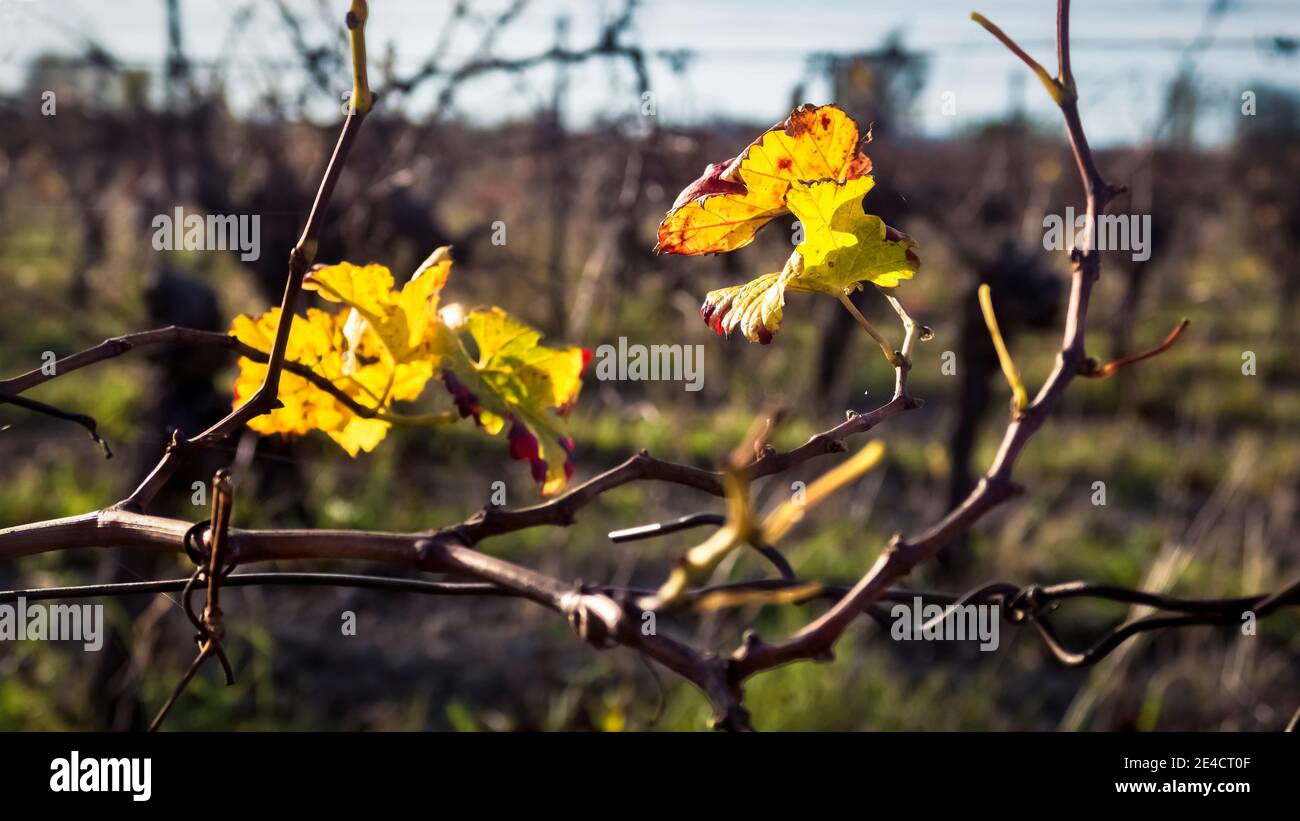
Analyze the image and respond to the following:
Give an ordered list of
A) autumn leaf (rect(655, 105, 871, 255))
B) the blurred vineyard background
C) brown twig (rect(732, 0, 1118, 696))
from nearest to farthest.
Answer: brown twig (rect(732, 0, 1118, 696)) → autumn leaf (rect(655, 105, 871, 255)) → the blurred vineyard background

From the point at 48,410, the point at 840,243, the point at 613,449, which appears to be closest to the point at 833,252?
the point at 840,243

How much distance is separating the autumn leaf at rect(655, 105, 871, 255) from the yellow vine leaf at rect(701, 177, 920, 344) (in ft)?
0.04

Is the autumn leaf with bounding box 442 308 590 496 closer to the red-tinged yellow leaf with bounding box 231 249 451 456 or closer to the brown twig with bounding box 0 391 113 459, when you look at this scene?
the red-tinged yellow leaf with bounding box 231 249 451 456

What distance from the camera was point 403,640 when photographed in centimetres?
341

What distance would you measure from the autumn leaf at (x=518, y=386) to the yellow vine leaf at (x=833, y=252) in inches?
6.4

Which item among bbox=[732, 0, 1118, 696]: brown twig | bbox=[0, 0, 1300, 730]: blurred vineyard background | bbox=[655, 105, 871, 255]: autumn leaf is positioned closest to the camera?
bbox=[732, 0, 1118, 696]: brown twig

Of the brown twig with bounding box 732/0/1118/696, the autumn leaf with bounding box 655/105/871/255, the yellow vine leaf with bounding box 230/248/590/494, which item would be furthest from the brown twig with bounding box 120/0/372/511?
the brown twig with bounding box 732/0/1118/696

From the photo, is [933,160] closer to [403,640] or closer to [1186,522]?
[1186,522]

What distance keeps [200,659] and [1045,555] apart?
394 centimetres

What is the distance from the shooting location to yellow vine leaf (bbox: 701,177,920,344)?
2.10ft

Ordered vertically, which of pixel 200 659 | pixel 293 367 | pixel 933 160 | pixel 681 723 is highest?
pixel 933 160

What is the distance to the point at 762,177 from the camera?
0.65 m

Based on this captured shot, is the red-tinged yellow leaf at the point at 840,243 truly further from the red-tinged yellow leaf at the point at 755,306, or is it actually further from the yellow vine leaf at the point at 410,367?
the yellow vine leaf at the point at 410,367
